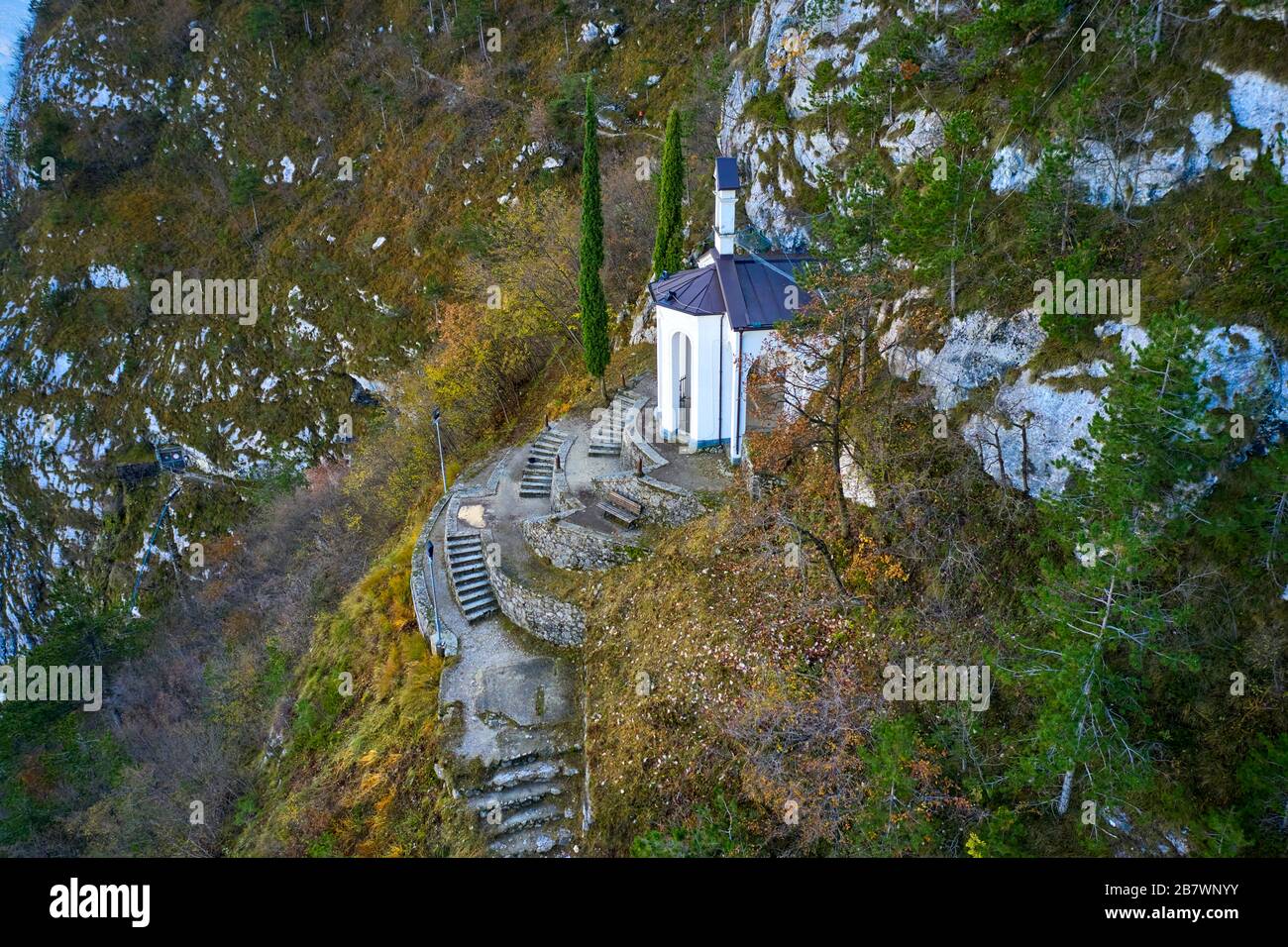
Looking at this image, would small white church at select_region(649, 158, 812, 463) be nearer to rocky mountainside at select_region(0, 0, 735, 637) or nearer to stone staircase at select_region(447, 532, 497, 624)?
stone staircase at select_region(447, 532, 497, 624)

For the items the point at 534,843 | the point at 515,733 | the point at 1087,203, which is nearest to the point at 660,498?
the point at 515,733

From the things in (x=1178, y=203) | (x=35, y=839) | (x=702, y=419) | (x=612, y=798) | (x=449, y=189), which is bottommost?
(x=35, y=839)

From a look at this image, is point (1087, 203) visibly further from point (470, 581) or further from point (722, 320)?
point (470, 581)

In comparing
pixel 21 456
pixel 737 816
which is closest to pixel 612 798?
pixel 737 816

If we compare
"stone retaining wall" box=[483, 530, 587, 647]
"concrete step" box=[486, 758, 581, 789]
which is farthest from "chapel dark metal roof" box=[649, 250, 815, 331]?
"concrete step" box=[486, 758, 581, 789]

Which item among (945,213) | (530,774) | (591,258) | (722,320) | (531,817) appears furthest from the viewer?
(591,258)

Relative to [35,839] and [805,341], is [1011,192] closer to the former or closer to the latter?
[805,341]
